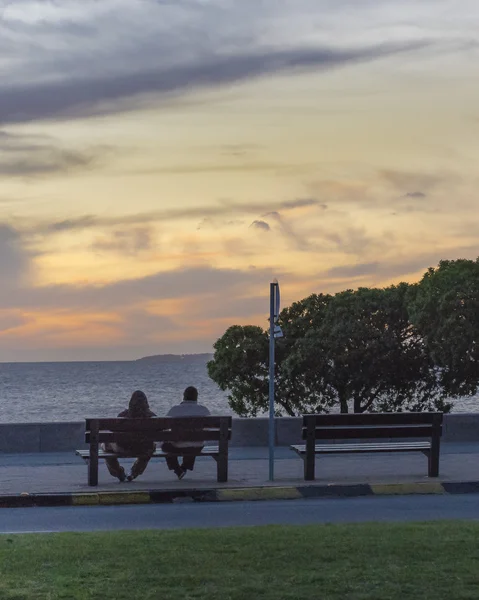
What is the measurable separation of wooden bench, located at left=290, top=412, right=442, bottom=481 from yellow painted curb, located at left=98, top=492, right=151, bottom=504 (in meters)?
2.28

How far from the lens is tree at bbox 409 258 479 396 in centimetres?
4262

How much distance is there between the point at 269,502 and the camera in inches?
546

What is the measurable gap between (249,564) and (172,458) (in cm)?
719

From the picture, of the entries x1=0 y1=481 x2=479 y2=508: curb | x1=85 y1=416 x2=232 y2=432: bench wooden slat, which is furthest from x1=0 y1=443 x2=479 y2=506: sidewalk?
x1=85 y1=416 x2=232 y2=432: bench wooden slat

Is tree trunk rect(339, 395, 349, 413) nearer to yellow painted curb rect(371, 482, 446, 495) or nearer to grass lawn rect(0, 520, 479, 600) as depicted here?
yellow painted curb rect(371, 482, 446, 495)

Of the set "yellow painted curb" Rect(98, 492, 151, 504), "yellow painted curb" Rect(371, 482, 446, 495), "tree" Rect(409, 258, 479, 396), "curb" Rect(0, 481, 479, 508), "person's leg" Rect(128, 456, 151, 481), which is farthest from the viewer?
"tree" Rect(409, 258, 479, 396)

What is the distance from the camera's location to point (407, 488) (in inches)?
576

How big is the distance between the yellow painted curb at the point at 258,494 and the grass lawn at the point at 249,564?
12.4 ft

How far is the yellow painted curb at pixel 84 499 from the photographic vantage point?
13.8m

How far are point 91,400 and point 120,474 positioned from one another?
385ft

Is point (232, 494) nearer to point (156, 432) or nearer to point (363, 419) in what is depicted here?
point (156, 432)

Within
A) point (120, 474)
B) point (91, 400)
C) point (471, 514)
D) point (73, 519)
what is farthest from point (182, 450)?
point (91, 400)

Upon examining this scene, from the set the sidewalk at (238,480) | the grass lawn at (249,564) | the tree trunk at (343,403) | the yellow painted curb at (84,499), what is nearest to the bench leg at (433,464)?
the sidewalk at (238,480)

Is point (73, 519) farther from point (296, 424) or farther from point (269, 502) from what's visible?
point (296, 424)
